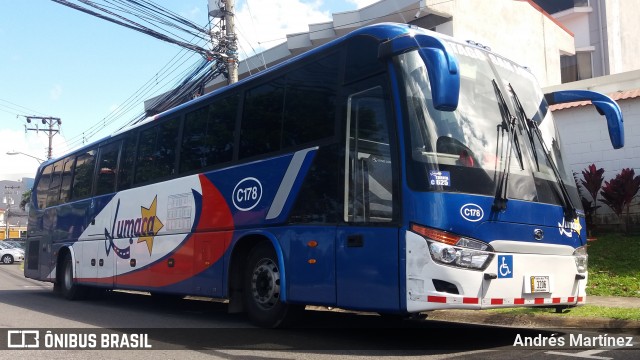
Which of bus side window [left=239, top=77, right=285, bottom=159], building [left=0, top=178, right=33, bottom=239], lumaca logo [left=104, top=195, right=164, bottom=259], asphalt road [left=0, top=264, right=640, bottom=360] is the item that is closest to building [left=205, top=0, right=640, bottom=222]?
bus side window [left=239, top=77, right=285, bottom=159]

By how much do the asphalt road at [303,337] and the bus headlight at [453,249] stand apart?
3.04ft

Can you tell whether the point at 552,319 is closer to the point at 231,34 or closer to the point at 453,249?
the point at 453,249

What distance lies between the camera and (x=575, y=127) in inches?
620

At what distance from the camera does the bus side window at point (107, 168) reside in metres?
12.6

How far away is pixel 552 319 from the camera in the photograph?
26.9ft

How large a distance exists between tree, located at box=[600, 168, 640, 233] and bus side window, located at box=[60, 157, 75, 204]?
41.2 ft

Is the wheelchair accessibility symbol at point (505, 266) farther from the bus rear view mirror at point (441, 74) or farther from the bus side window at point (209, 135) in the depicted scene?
the bus side window at point (209, 135)

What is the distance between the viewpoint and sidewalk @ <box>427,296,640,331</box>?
25.2 ft

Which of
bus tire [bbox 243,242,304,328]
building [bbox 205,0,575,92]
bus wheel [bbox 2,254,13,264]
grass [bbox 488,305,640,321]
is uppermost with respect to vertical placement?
building [bbox 205,0,575,92]

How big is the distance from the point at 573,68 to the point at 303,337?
26.6 m

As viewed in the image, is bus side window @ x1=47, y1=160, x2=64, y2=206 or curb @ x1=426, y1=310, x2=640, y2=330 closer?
curb @ x1=426, y1=310, x2=640, y2=330

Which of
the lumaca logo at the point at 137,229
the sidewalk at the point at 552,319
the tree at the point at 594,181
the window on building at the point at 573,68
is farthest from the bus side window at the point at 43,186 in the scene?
the window on building at the point at 573,68

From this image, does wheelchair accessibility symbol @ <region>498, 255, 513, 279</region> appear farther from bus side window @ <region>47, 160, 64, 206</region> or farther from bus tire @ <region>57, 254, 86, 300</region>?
bus side window @ <region>47, 160, 64, 206</region>

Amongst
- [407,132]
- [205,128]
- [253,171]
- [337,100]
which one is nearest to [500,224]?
[407,132]
